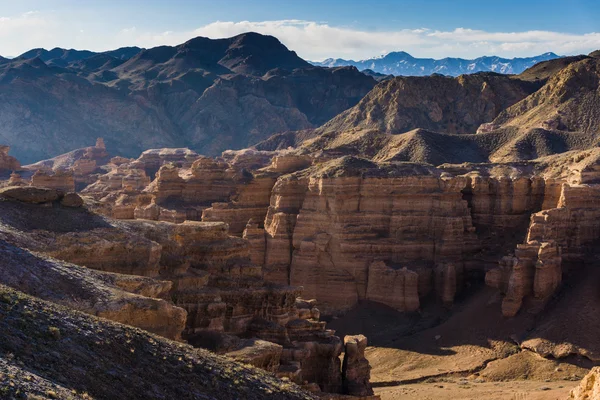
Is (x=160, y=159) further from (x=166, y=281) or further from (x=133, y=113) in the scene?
(x=166, y=281)

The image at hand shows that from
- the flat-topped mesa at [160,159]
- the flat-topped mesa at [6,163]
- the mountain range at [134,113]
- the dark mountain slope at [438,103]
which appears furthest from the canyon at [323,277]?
the mountain range at [134,113]

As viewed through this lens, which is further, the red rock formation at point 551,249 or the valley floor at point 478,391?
the red rock formation at point 551,249

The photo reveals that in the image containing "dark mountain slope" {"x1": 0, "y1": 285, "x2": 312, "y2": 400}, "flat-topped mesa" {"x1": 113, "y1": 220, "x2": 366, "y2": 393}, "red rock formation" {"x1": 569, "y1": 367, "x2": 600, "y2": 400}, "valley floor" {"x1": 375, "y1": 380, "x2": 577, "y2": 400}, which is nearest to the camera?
"dark mountain slope" {"x1": 0, "y1": 285, "x2": 312, "y2": 400}

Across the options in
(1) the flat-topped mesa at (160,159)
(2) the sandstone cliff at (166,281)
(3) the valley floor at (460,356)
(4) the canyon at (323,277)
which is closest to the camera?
(4) the canyon at (323,277)

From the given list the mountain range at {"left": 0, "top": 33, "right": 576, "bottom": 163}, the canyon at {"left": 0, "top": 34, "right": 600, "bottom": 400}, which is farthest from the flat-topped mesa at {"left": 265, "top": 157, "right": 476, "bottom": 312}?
the mountain range at {"left": 0, "top": 33, "right": 576, "bottom": 163}

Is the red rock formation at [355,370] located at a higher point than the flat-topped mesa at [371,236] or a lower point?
lower

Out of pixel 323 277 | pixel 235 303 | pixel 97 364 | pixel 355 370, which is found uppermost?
pixel 97 364

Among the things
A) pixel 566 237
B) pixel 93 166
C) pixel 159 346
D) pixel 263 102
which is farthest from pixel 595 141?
pixel 263 102

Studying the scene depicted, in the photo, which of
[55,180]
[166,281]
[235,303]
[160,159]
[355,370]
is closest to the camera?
[166,281]

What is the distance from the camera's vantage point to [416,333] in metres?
48.4

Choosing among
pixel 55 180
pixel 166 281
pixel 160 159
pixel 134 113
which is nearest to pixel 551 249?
pixel 166 281

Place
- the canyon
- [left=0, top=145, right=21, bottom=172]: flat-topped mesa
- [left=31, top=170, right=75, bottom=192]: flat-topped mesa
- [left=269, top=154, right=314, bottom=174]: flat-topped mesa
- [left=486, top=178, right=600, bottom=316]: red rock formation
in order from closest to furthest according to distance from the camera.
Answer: the canyon
[left=486, top=178, right=600, bottom=316]: red rock formation
[left=269, top=154, right=314, bottom=174]: flat-topped mesa
[left=31, top=170, right=75, bottom=192]: flat-topped mesa
[left=0, top=145, right=21, bottom=172]: flat-topped mesa

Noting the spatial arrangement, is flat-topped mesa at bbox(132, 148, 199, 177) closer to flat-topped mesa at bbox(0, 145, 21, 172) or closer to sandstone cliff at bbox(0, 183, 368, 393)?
flat-topped mesa at bbox(0, 145, 21, 172)

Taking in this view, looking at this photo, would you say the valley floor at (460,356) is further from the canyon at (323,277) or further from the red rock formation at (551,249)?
the red rock formation at (551,249)
